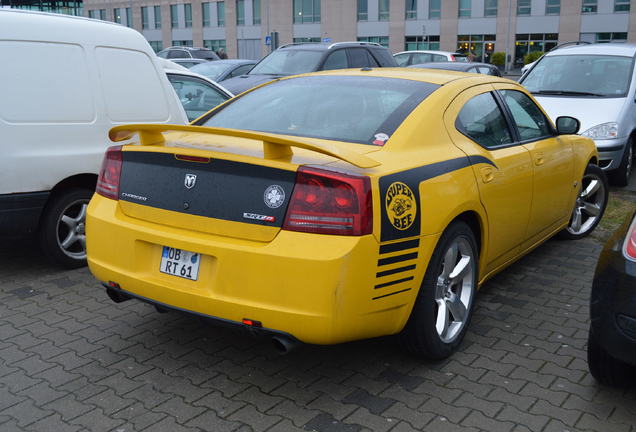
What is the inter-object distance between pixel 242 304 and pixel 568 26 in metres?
51.9

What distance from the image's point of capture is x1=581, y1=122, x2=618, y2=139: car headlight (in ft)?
28.5

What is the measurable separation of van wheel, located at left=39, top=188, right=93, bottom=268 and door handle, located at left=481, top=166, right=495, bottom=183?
10.3ft

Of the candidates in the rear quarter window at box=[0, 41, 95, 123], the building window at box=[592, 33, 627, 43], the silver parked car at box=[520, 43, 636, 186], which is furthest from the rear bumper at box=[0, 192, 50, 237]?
the building window at box=[592, 33, 627, 43]

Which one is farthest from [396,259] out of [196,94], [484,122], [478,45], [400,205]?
[478,45]

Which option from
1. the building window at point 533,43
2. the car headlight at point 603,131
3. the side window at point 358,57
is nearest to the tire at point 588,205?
the car headlight at point 603,131

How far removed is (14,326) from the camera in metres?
4.30

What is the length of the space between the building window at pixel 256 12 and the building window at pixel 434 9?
16.3m

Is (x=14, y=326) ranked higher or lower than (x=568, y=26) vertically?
lower

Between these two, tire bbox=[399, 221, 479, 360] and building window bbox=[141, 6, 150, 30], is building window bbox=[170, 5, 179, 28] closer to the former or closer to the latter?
building window bbox=[141, 6, 150, 30]

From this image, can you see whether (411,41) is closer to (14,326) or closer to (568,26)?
(568,26)

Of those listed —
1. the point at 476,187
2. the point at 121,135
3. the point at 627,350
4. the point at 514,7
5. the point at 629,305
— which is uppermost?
the point at 514,7

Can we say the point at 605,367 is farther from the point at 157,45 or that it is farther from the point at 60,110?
the point at 157,45

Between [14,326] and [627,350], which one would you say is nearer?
[627,350]

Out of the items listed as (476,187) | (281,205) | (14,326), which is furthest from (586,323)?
(14,326)
